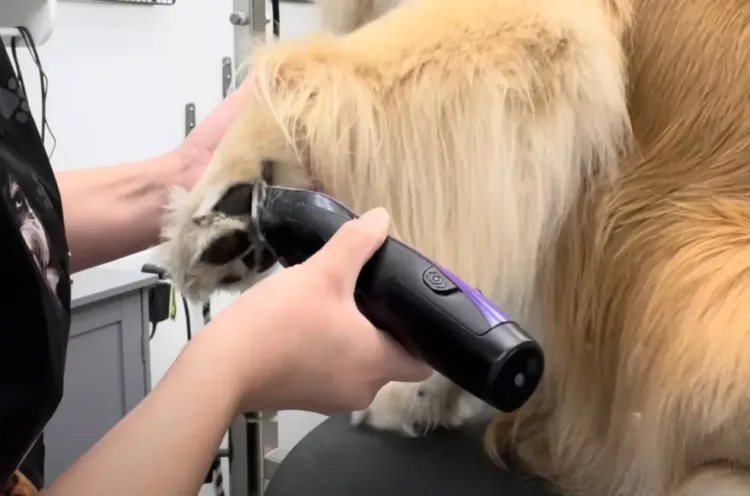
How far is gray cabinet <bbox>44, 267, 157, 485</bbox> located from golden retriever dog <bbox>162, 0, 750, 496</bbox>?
46 cm

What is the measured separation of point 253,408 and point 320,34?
293 millimetres

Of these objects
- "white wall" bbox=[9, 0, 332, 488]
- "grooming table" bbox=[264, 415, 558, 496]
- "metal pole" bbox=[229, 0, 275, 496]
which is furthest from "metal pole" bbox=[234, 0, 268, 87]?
"grooming table" bbox=[264, 415, 558, 496]

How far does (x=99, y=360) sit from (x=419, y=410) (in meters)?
0.48

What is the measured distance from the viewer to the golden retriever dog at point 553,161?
539 millimetres

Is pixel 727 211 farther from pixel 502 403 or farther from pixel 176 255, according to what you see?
pixel 176 255

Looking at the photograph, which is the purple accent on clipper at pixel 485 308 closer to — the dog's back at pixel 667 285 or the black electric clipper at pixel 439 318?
the black electric clipper at pixel 439 318

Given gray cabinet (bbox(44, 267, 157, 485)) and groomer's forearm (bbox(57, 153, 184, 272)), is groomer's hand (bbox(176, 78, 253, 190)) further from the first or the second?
gray cabinet (bbox(44, 267, 157, 485))

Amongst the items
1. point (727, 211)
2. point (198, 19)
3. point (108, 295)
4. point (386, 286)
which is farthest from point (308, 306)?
point (198, 19)

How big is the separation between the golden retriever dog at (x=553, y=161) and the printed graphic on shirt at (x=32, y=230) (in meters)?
0.14

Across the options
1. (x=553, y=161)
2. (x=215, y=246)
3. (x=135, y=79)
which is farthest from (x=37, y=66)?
(x=553, y=161)

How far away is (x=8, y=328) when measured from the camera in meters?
0.36

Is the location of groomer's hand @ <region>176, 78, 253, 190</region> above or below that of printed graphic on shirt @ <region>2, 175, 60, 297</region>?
below

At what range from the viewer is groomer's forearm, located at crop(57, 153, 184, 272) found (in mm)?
685

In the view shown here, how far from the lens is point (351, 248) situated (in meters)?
0.43
